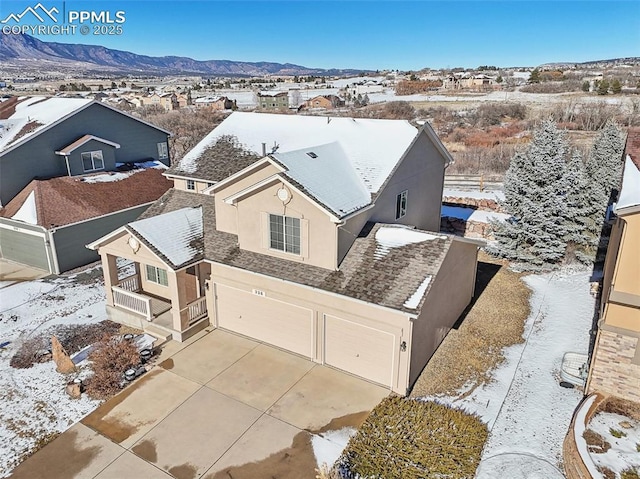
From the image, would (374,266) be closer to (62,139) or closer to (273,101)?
(62,139)

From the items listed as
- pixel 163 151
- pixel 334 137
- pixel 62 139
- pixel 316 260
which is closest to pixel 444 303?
pixel 316 260

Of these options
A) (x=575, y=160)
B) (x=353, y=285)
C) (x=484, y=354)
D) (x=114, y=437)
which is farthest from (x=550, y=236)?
(x=114, y=437)

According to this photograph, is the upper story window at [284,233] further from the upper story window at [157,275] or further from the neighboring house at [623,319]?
the neighboring house at [623,319]

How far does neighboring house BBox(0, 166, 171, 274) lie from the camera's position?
834 inches

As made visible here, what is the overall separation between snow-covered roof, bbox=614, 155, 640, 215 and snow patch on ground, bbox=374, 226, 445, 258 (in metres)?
4.87

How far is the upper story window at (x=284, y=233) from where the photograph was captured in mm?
14250

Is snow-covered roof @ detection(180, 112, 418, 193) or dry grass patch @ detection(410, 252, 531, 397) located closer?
dry grass patch @ detection(410, 252, 531, 397)

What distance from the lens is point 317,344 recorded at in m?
14.0

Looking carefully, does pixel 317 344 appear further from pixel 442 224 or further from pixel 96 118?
pixel 96 118

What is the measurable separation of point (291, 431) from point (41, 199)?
18.2 m

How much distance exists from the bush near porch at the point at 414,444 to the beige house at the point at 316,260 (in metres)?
1.15

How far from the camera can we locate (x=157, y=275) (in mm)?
17688

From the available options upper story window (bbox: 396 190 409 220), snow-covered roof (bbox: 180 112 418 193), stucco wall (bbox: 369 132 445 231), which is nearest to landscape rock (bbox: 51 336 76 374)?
snow-covered roof (bbox: 180 112 418 193)

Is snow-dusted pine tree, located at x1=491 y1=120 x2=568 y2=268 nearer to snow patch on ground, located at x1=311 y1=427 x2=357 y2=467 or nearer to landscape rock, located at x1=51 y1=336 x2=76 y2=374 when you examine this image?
snow patch on ground, located at x1=311 y1=427 x2=357 y2=467
